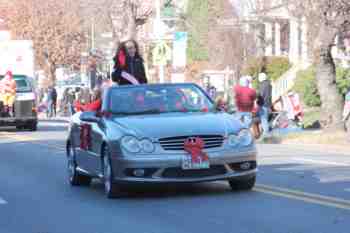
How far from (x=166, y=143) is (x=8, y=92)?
70.3 feet

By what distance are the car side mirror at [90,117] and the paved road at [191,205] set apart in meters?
1.01

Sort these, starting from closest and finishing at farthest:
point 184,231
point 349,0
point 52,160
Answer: point 184,231, point 52,160, point 349,0

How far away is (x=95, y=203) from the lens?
44.0 feet

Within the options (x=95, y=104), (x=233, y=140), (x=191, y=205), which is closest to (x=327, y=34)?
(x=95, y=104)

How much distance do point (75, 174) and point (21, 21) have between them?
189 feet

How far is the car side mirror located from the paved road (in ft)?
3.30

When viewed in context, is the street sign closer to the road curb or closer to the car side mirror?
the road curb

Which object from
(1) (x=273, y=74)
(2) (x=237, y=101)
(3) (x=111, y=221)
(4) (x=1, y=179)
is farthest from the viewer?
(1) (x=273, y=74)

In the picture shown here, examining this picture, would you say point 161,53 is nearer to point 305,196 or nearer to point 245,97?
point 245,97

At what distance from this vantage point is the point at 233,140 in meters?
13.3

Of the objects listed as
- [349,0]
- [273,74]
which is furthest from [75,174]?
[273,74]

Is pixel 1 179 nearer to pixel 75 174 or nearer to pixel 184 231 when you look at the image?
pixel 75 174

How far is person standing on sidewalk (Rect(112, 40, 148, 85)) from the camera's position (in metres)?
18.1

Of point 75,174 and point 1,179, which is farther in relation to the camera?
point 1,179
